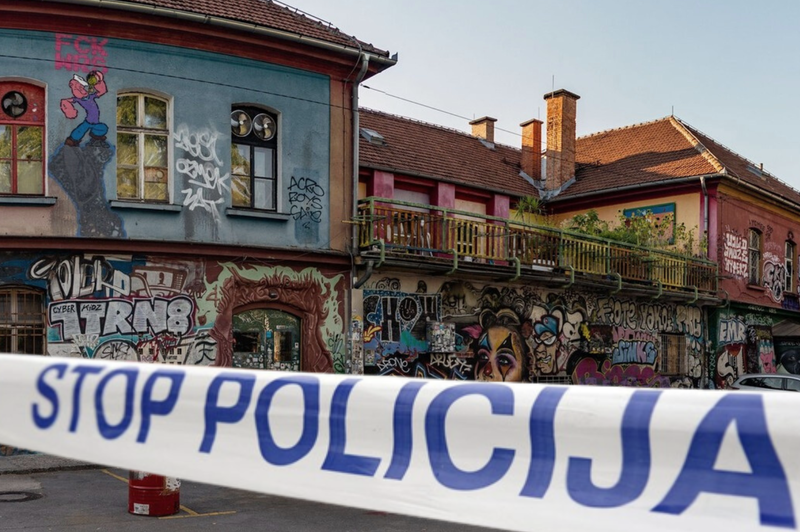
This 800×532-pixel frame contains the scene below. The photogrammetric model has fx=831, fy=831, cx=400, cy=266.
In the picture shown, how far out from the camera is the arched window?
49.4ft

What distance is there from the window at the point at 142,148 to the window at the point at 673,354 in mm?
15715

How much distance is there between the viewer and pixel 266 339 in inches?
604

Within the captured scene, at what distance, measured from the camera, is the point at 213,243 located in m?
14.6

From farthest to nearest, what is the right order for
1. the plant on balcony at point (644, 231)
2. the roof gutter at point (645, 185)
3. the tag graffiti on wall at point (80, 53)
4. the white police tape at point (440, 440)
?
1. the roof gutter at point (645, 185)
2. the plant on balcony at point (644, 231)
3. the tag graffiti on wall at point (80, 53)
4. the white police tape at point (440, 440)

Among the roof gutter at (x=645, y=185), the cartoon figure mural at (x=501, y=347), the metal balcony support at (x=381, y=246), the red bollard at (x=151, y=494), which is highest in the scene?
the roof gutter at (x=645, y=185)

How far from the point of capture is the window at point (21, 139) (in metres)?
13.8

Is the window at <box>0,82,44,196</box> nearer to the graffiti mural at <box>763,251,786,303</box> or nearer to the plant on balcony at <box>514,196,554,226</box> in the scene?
the plant on balcony at <box>514,196,554,226</box>

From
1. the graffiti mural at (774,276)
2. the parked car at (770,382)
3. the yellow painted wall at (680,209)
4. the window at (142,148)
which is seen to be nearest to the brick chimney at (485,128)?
the yellow painted wall at (680,209)

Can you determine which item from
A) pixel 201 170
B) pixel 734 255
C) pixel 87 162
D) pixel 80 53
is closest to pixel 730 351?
pixel 734 255

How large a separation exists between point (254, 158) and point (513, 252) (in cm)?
659

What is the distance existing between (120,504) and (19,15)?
842cm

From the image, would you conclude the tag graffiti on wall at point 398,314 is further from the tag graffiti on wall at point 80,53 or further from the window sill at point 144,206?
the tag graffiti on wall at point 80,53

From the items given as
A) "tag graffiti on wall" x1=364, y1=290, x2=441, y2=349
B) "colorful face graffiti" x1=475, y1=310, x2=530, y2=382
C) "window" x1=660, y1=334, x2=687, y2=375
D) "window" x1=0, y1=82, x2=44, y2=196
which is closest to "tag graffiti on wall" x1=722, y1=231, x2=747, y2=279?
"window" x1=660, y1=334, x2=687, y2=375

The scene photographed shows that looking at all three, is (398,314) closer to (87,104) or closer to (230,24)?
(230,24)
